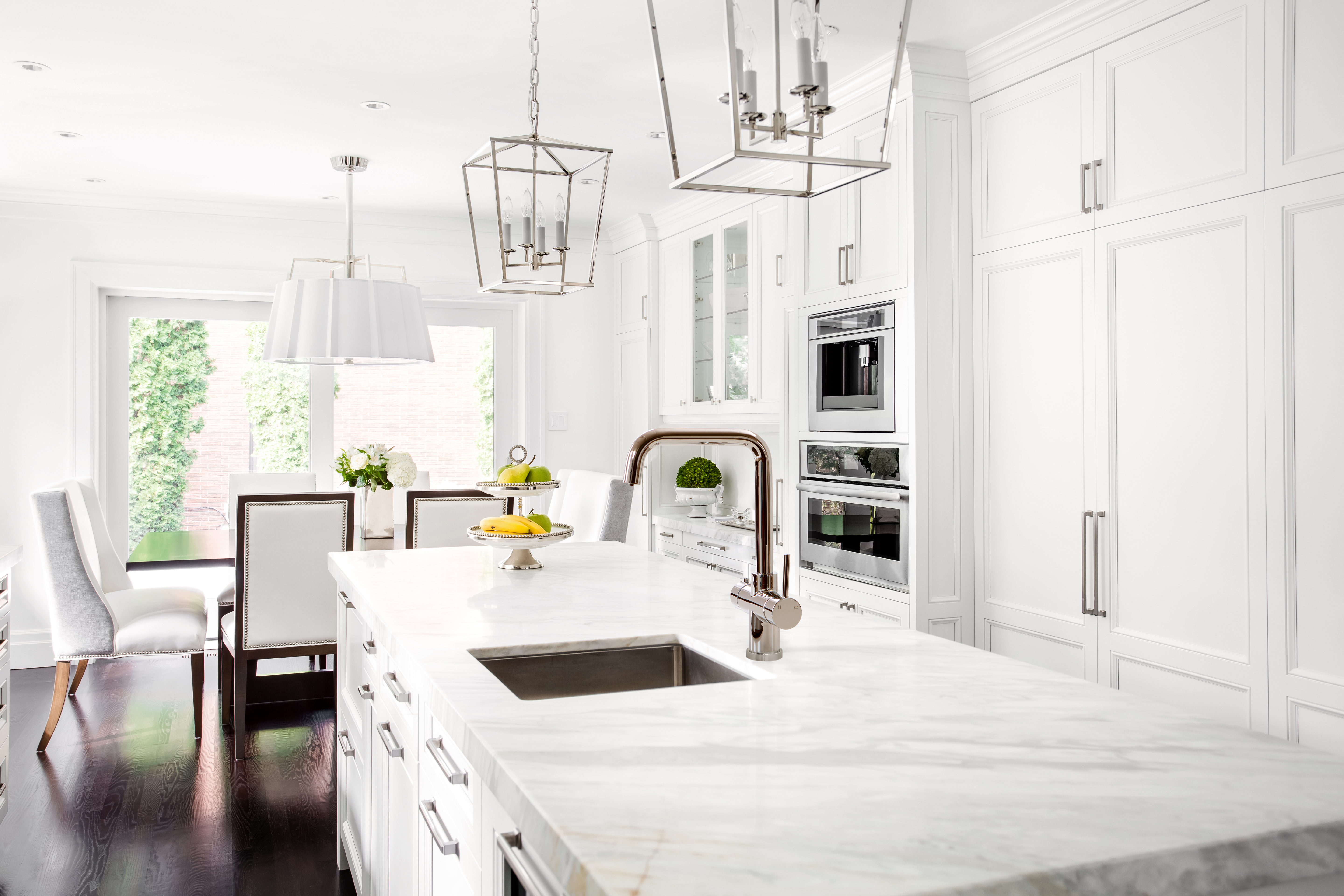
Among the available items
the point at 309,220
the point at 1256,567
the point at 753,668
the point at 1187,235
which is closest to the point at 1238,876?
the point at 753,668

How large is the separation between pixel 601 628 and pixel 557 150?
2942 mm

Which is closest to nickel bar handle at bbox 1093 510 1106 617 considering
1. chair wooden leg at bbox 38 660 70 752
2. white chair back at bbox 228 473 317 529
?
chair wooden leg at bbox 38 660 70 752

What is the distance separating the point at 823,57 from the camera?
4.57ft

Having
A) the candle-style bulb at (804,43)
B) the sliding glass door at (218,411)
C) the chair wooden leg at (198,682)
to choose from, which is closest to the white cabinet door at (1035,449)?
the candle-style bulb at (804,43)

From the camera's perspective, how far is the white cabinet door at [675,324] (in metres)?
4.96

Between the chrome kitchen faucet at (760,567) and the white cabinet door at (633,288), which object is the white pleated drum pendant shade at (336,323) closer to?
the white cabinet door at (633,288)

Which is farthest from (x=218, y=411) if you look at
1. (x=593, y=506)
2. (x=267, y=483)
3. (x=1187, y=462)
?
(x=1187, y=462)

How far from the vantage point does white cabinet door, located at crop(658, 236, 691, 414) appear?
4.96 metres

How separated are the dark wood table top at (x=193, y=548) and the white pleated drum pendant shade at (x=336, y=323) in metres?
0.71

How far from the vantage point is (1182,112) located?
245cm

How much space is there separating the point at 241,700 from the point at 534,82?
264 cm

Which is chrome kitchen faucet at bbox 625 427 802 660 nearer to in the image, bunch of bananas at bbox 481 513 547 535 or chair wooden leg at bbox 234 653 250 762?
bunch of bananas at bbox 481 513 547 535

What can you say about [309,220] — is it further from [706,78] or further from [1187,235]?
[1187,235]

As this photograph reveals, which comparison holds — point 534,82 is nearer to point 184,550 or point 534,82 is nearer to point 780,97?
point 780,97
